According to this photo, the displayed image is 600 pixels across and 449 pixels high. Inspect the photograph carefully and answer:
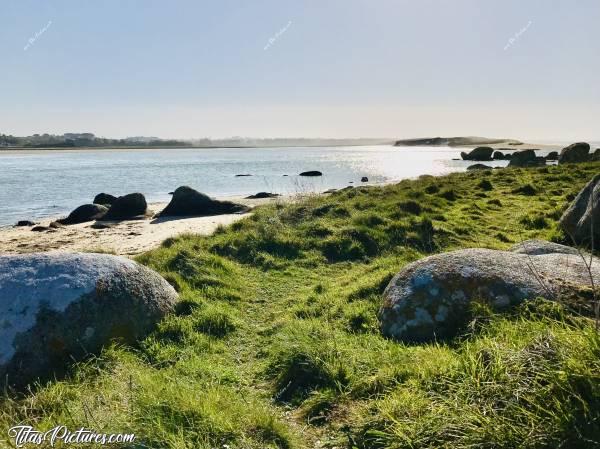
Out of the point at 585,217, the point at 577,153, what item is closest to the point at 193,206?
the point at 585,217

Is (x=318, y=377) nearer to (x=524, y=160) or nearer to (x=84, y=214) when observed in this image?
(x=84, y=214)

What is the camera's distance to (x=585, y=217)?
9.87m

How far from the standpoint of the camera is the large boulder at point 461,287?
552 cm

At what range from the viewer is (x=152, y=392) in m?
4.15

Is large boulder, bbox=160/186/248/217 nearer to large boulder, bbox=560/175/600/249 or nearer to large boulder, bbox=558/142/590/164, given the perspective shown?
large boulder, bbox=560/175/600/249

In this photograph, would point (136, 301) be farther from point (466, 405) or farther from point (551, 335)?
point (551, 335)

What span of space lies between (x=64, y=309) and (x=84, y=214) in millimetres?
20710

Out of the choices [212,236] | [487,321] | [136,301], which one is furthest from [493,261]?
[212,236]

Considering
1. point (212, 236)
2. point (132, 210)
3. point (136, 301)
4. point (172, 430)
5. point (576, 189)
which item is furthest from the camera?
point (132, 210)

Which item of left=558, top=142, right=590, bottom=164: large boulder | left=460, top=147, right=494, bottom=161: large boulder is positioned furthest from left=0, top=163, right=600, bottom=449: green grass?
left=460, top=147, right=494, bottom=161: large boulder

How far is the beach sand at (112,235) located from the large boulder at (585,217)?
11117mm

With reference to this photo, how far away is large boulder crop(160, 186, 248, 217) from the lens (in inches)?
975

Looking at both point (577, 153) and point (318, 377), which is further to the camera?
point (577, 153)

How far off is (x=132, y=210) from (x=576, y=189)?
75.9 ft
